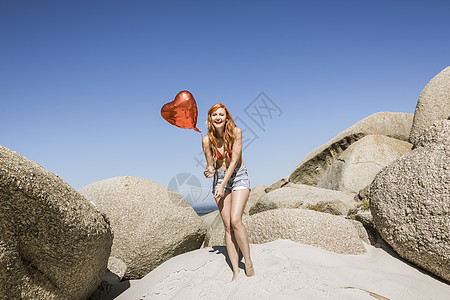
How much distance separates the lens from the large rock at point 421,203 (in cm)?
380

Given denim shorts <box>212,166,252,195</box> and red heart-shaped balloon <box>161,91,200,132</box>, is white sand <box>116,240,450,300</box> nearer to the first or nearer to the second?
denim shorts <box>212,166,252,195</box>

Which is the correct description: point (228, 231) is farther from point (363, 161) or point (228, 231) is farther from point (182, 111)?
point (363, 161)

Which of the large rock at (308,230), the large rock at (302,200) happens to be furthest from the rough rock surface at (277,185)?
the large rock at (308,230)

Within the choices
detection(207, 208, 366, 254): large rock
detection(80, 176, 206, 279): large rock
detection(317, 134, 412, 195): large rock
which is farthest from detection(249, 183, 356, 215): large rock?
detection(80, 176, 206, 279): large rock

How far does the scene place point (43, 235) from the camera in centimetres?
321

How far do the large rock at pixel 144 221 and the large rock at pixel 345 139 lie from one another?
26.3 ft

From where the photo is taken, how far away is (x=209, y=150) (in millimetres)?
3850

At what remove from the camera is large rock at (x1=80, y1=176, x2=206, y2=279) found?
530 centimetres

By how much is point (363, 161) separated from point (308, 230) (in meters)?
6.95

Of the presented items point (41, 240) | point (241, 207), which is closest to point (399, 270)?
point (241, 207)

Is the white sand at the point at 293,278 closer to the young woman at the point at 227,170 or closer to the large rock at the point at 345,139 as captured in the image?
the young woman at the point at 227,170

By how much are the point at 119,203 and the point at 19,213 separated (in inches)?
106

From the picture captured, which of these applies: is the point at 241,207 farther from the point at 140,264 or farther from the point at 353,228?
the point at 140,264

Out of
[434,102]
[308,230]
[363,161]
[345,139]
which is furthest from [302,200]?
[345,139]
